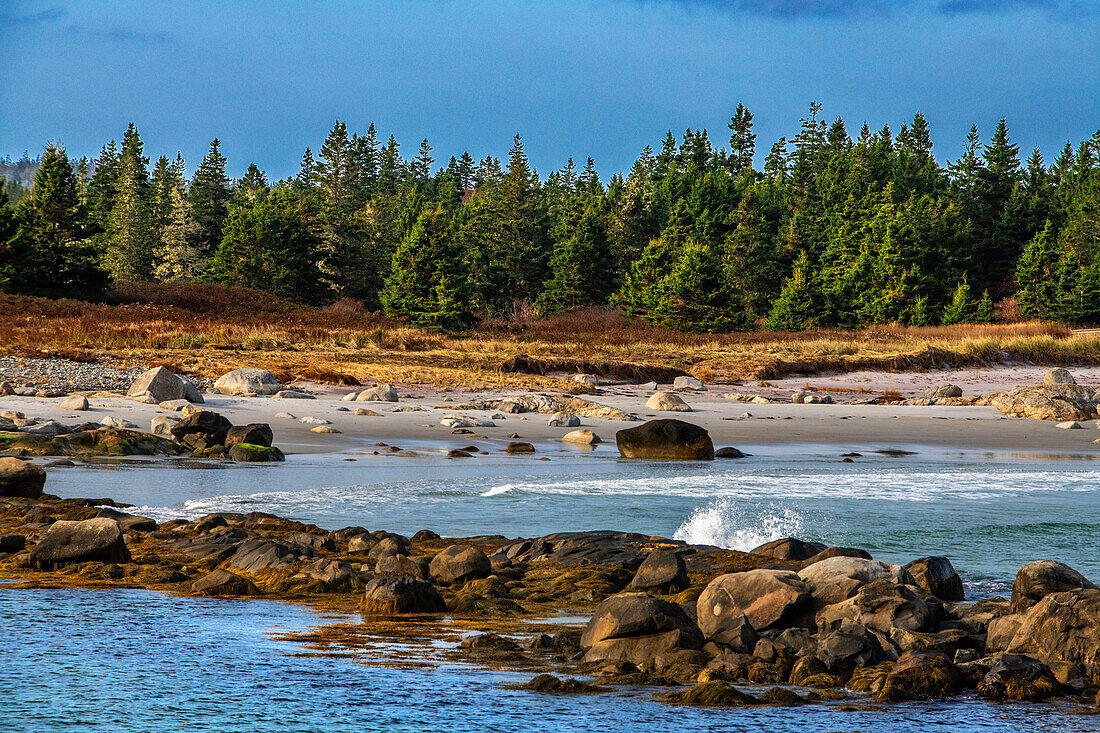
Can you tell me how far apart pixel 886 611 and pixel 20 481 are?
10000 millimetres

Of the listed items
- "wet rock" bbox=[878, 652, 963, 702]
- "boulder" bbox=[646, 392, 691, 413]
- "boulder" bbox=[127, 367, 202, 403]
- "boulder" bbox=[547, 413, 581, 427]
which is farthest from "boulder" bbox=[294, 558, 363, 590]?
"boulder" bbox=[646, 392, 691, 413]

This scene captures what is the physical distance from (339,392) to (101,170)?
105m

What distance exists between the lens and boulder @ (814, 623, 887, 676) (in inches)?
222

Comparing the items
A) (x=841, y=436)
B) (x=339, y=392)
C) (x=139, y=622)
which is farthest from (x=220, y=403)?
(x=139, y=622)

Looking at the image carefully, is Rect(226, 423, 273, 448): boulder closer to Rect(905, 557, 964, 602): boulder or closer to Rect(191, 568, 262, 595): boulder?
Rect(191, 568, 262, 595): boulder

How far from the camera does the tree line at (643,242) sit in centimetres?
5719

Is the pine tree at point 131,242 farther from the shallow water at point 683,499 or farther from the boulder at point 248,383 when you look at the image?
the shallow water at point 683,499

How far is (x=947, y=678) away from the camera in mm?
5480

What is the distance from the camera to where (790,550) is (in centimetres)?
941

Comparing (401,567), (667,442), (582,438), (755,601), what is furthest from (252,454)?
(755,601)

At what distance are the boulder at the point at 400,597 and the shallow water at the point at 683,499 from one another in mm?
3362

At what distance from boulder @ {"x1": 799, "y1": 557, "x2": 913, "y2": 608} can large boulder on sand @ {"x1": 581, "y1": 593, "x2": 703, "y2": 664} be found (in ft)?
4.79

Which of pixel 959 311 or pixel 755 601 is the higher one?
pixel 959 311

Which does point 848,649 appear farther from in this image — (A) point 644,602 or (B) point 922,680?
(A) point 644,602
